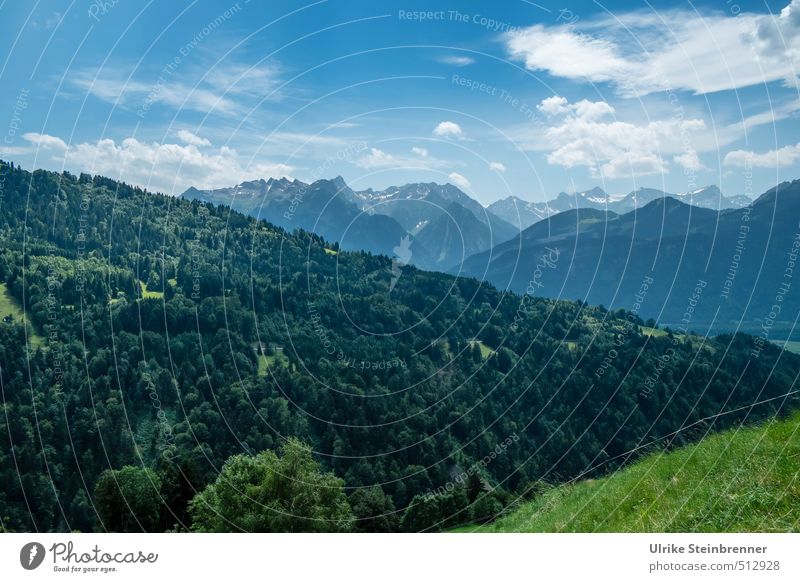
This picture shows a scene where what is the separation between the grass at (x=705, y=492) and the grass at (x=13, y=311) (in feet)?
529

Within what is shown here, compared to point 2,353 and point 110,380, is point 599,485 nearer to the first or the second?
point 110,380

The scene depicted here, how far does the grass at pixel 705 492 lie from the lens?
35.4ft

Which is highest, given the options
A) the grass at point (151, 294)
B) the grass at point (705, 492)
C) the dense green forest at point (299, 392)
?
the grass at point (705, 492)

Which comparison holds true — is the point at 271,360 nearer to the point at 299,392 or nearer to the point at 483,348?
the point at 299,392

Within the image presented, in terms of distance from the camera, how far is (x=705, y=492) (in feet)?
38.0
